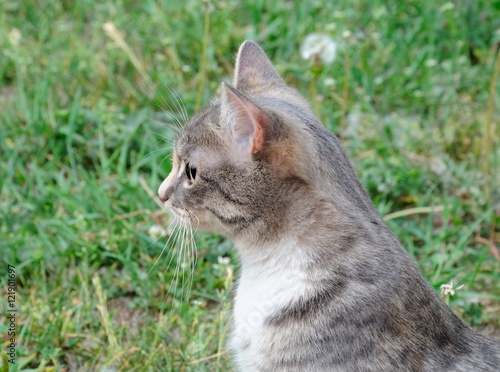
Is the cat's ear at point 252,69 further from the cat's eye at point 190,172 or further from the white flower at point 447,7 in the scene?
the white flower at point 447,7

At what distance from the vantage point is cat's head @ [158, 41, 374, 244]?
7.92 feet

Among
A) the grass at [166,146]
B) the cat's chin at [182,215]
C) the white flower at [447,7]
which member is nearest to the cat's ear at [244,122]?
the cat's chin at [182,215]

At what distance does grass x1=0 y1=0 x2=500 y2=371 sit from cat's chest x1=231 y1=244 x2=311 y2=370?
1.57 ft

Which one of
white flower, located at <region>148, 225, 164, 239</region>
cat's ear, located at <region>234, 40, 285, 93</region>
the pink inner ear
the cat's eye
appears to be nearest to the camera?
the pink inner ear

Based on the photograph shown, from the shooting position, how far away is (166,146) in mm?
4250

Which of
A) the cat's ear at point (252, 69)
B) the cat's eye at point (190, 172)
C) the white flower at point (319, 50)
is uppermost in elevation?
the cat's ear at point (252, 69)

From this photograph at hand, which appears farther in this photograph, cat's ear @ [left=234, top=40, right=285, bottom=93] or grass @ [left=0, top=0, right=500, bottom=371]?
grass @ [left=0, top=0, right=500, bottom=371]

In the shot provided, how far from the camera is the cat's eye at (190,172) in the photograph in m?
2.67

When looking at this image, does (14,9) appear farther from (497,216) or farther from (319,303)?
(319,303)

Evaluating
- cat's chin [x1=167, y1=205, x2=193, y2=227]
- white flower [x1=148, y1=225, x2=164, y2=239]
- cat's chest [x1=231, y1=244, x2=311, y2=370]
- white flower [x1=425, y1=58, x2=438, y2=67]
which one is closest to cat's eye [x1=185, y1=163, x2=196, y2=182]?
cat's chin [x1=167, y1=205, x2=193, y2=227]

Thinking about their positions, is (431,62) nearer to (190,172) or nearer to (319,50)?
(319,50)

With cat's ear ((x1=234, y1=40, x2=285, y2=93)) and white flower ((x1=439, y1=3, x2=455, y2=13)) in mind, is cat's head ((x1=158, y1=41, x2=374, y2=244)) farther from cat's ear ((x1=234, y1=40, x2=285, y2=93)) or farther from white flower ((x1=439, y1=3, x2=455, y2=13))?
white flower ((x1=439, y1=3, x2=455, y2=13))

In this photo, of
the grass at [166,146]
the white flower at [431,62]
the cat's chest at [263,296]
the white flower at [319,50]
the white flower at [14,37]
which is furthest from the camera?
the white flower at [14,37]

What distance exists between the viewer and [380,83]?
4734mm
